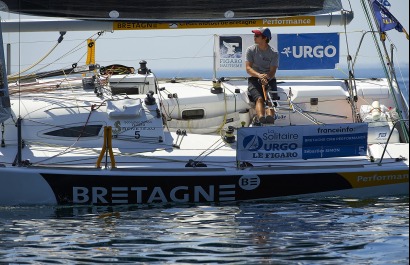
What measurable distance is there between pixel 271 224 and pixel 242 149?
4.04ft

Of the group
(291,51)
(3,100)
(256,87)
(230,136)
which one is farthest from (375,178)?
(3,100)

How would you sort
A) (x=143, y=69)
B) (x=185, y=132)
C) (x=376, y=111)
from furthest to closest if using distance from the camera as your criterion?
(x=143, y=69)
(x=376, y=111)
(x=185, y=132)

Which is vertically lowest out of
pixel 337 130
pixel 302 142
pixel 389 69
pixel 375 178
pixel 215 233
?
pixel 215 233

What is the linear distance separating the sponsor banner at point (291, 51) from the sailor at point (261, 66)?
141 centimetres

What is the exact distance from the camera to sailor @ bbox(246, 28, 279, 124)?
43.2ft

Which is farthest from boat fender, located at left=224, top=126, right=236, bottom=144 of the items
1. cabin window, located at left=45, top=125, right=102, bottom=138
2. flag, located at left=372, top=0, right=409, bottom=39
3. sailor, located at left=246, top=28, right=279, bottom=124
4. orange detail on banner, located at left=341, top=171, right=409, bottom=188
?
flag, located at left=372, top=0, right=409, bottom=39

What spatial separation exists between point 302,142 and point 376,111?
2.07 m

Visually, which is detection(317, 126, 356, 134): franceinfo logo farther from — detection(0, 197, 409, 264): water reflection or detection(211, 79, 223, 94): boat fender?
detection(211, 79, 223, 94): boat fender

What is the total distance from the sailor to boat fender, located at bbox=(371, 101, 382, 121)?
4.45 ft

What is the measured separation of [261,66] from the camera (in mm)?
13359

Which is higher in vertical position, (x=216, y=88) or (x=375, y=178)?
(x=216, y=88)

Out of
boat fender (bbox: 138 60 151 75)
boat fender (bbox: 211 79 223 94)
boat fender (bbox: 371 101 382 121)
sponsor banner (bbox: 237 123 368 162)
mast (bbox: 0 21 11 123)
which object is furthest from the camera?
boat fender (bbox: 138 60 151 75)

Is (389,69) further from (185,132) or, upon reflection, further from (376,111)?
(185,132)

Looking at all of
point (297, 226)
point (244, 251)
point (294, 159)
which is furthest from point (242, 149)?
point (244, 251)
